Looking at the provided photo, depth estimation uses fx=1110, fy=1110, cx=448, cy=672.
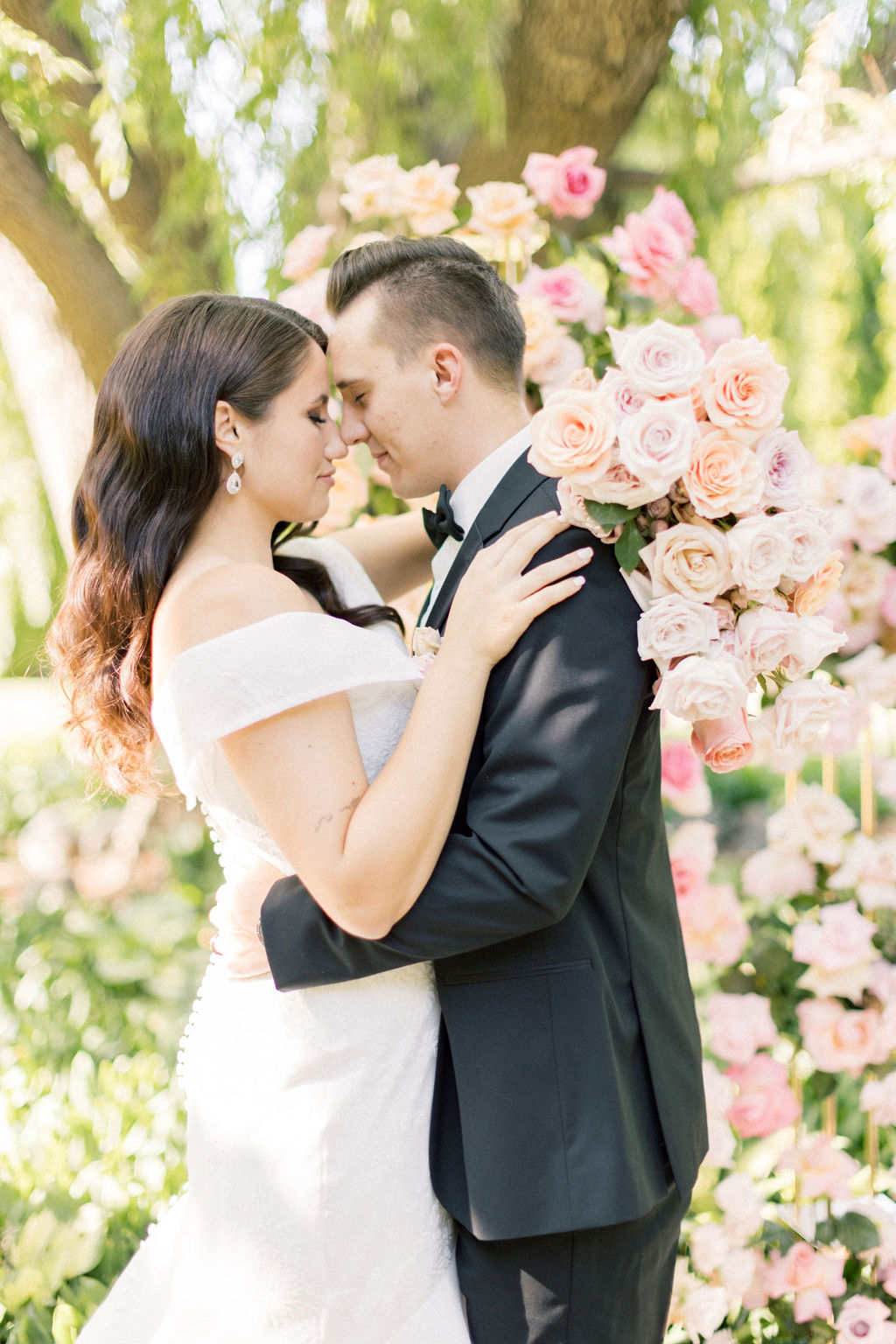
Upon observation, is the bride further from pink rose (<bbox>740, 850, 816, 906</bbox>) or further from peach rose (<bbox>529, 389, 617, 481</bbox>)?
pink rose (<bbox>740, 850, 816, 906</bbox>)

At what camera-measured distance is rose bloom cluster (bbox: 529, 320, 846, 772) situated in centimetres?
144

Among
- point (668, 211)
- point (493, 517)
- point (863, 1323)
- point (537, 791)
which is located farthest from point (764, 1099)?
point (668, 211)

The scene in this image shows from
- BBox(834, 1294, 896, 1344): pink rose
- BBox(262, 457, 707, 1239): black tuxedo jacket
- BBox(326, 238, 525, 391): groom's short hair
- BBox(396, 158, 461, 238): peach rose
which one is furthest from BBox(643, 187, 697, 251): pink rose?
BBox(834, 1294, 896, 1344): pink rose

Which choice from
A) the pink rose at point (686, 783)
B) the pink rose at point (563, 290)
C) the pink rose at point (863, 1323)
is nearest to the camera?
the pink rose at point (863, 1323)

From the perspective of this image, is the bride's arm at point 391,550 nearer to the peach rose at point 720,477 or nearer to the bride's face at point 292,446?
the bride's face at point 292,446

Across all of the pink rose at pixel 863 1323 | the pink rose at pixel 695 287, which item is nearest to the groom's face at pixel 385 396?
the pink rose at pixel 695 287

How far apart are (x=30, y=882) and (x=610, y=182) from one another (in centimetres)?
351

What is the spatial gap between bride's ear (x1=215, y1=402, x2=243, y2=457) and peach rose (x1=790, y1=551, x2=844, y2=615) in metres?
0.91

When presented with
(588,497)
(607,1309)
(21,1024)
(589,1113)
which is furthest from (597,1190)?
(21,1024)

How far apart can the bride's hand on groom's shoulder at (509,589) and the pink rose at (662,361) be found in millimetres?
228

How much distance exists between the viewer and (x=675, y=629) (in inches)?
57.9

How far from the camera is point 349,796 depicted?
155 centimetres

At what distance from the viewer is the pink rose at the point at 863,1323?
2.45 meters

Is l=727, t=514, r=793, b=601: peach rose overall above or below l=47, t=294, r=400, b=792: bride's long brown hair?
below
